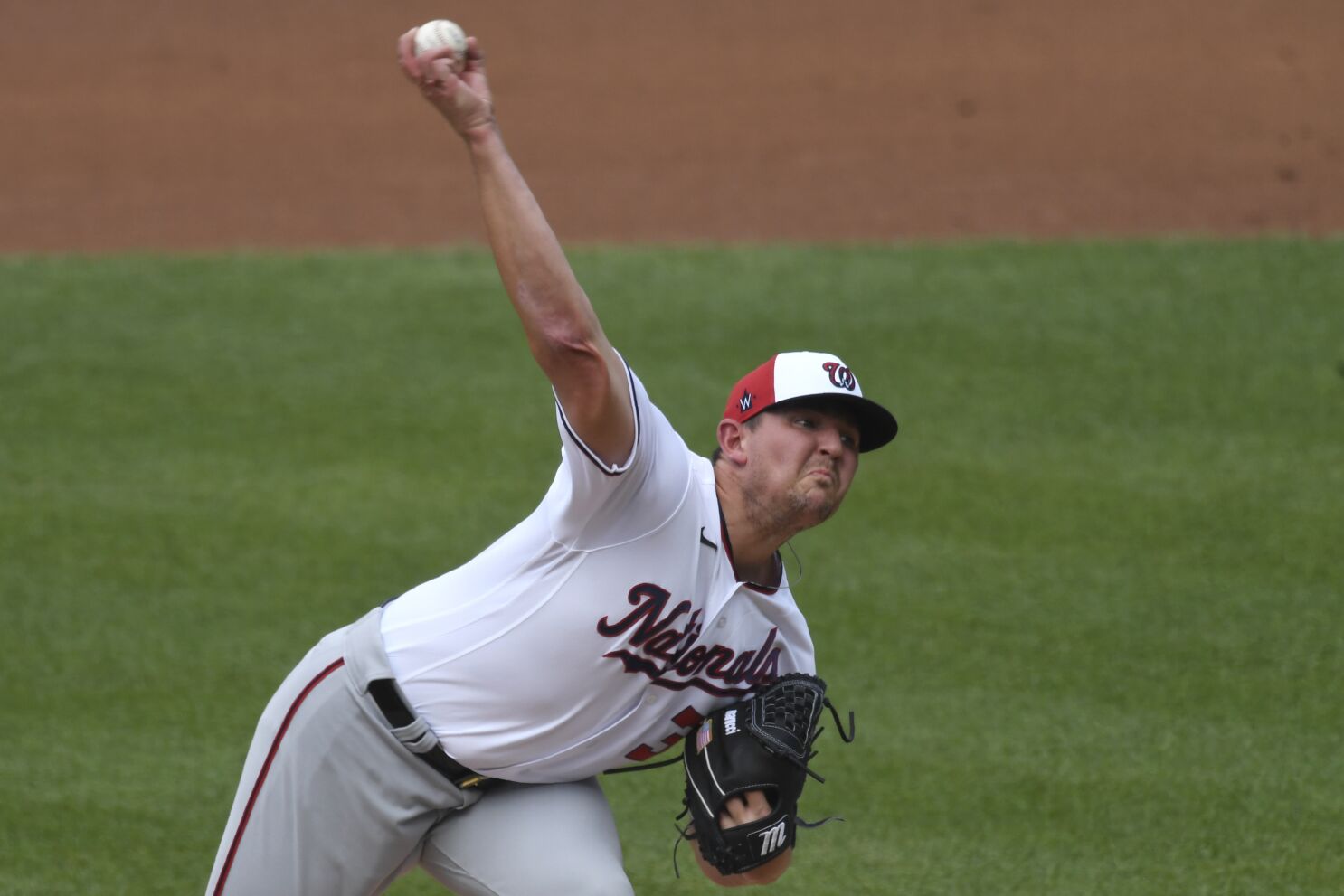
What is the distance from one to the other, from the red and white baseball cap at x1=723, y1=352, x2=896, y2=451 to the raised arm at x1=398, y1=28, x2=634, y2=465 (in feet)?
1.74

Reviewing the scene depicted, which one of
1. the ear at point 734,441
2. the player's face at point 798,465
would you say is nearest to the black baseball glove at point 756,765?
the player's face at point 798,465

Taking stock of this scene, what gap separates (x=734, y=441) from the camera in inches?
138

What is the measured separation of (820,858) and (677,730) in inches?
67.4

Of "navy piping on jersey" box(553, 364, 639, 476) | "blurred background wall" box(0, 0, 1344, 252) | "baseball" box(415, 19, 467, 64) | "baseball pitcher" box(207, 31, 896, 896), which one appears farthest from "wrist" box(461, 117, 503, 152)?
"blurred background wall" box(0, 0, 1344, 252)

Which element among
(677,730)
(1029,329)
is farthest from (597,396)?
(1029,329)

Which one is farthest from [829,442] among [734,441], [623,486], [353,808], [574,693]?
[353,808]

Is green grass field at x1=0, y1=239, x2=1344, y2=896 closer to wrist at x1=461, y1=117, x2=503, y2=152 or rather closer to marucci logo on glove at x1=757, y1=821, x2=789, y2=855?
marucci logo on glove at x1=757, y1=821, x2=789, y2=855

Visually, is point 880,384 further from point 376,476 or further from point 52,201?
point 52,201

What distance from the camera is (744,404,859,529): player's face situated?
3.40 meters

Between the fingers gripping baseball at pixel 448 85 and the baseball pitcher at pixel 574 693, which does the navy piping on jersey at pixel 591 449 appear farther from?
the fingers gripping baseball at pixel 448 85

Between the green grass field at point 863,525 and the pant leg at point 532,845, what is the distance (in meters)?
1.55

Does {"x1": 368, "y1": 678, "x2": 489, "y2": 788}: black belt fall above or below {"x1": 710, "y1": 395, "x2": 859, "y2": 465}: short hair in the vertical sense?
below

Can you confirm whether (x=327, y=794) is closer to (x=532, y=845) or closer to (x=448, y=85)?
(x=532, y=845)

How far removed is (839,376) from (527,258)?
85 cm
